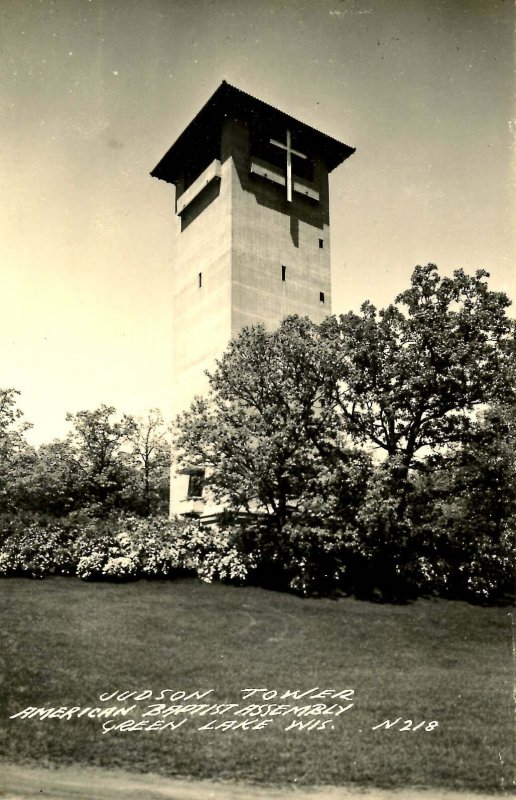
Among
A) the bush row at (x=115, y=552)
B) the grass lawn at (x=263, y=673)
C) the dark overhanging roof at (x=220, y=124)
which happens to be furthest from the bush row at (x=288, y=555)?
the dark overhanging roof at (x=220, y=124)

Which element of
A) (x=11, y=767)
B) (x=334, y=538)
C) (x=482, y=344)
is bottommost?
(x=11, y=767)

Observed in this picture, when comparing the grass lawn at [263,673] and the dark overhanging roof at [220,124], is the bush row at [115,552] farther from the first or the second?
the dark overhanging roof at [220,124]

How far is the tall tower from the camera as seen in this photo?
84.4 ft

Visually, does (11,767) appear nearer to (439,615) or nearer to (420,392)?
(439,615)

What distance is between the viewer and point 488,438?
18.9 meters

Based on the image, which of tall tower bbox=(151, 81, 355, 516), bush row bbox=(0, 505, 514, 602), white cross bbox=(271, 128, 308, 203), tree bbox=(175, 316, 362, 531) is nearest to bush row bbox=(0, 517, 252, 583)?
bush row bbox=(0, 505, 514, 602)

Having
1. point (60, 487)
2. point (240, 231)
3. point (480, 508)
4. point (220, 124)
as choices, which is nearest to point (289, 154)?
point (220, 124)

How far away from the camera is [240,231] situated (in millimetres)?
25859

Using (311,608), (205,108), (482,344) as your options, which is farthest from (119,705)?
(205,108)

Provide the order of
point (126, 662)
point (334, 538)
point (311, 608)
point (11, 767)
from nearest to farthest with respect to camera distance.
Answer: point (11, 767) < point (126, 662) < point (311, 608) < point (334, 538)

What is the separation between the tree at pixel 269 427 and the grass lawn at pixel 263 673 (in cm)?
319

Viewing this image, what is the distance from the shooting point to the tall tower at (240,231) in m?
25.7

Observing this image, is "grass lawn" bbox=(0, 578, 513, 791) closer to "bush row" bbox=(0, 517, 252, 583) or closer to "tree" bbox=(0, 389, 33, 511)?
"bush row" bbox=(0, 517, 252, 583)

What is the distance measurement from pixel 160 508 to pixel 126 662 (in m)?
22.1
